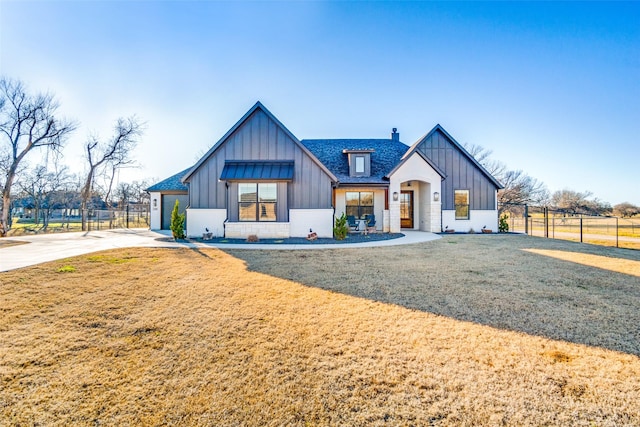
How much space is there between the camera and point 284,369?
2.63m

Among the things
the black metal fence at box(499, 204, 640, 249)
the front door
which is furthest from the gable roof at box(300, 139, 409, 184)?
the black metal fence at box(499, 204, 640, 249)

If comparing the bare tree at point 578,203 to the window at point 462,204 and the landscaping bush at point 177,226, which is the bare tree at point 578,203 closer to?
the window at point 462,204

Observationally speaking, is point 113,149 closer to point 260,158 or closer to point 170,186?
point 170,186

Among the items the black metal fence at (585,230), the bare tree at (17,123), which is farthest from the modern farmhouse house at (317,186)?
the bare tree at (17,123)

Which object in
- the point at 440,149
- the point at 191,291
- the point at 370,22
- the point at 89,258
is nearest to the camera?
the point at 191,291

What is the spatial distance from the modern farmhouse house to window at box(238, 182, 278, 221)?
5 cm

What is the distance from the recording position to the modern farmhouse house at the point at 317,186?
44.7 feet

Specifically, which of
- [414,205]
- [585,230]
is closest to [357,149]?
[414,205]

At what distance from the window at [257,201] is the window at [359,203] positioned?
545cm

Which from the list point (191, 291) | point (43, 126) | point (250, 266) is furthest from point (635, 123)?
point (43, 126)

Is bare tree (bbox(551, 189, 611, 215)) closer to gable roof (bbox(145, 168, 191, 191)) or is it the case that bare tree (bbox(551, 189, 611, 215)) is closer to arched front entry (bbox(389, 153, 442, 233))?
arched front entry (bbox(389, 153, 442, 233))

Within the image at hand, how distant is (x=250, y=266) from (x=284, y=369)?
5.13 meters

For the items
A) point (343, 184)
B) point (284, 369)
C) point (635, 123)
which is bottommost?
point (284, 369)

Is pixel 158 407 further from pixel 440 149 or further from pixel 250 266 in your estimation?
pixel 440 149
